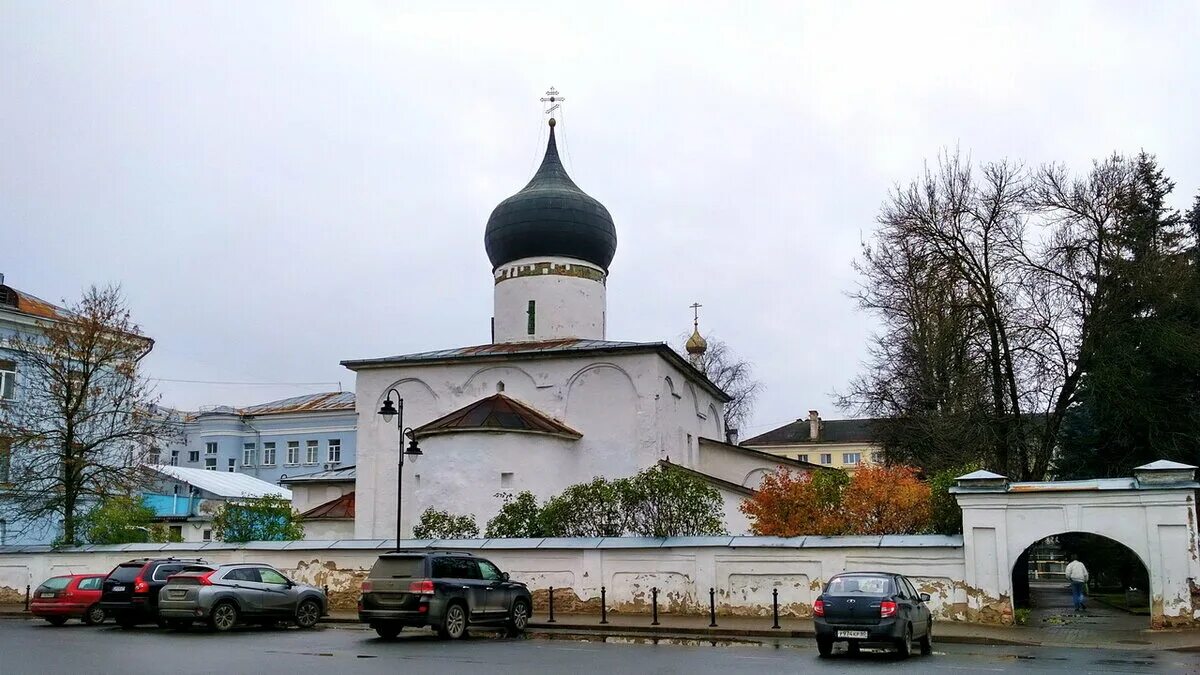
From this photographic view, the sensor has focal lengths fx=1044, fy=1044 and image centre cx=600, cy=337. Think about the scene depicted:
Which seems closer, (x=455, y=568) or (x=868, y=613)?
(x=868, y=613)

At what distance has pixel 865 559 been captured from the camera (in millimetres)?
18828

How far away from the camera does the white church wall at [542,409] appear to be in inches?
1128

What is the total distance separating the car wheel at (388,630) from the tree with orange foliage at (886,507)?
10.6m

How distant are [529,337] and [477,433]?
7.10m

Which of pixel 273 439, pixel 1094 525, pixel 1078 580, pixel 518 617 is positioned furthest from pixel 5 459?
pixel 273 439

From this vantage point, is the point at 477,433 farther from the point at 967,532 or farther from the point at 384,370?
the point at 967,532

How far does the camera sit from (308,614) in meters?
18.3

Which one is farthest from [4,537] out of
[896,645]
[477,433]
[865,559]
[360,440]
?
[896,645]

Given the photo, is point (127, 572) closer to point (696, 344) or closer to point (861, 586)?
point (861, 586)

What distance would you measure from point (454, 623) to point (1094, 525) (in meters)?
10.4

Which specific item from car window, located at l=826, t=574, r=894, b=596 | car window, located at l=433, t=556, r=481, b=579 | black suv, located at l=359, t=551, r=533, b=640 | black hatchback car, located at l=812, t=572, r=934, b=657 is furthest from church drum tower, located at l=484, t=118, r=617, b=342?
black hatchback car, located at l=812, t=572, r=934, b=657

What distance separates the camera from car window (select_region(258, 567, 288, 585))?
17953 mm

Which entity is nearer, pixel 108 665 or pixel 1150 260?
pixel 108 665

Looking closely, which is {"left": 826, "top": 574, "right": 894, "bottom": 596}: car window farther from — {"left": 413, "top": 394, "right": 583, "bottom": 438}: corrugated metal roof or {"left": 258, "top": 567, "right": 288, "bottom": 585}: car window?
{"left": 413, "top": 394, "right": 583, "bottom": 438}: corrugated metal roof
